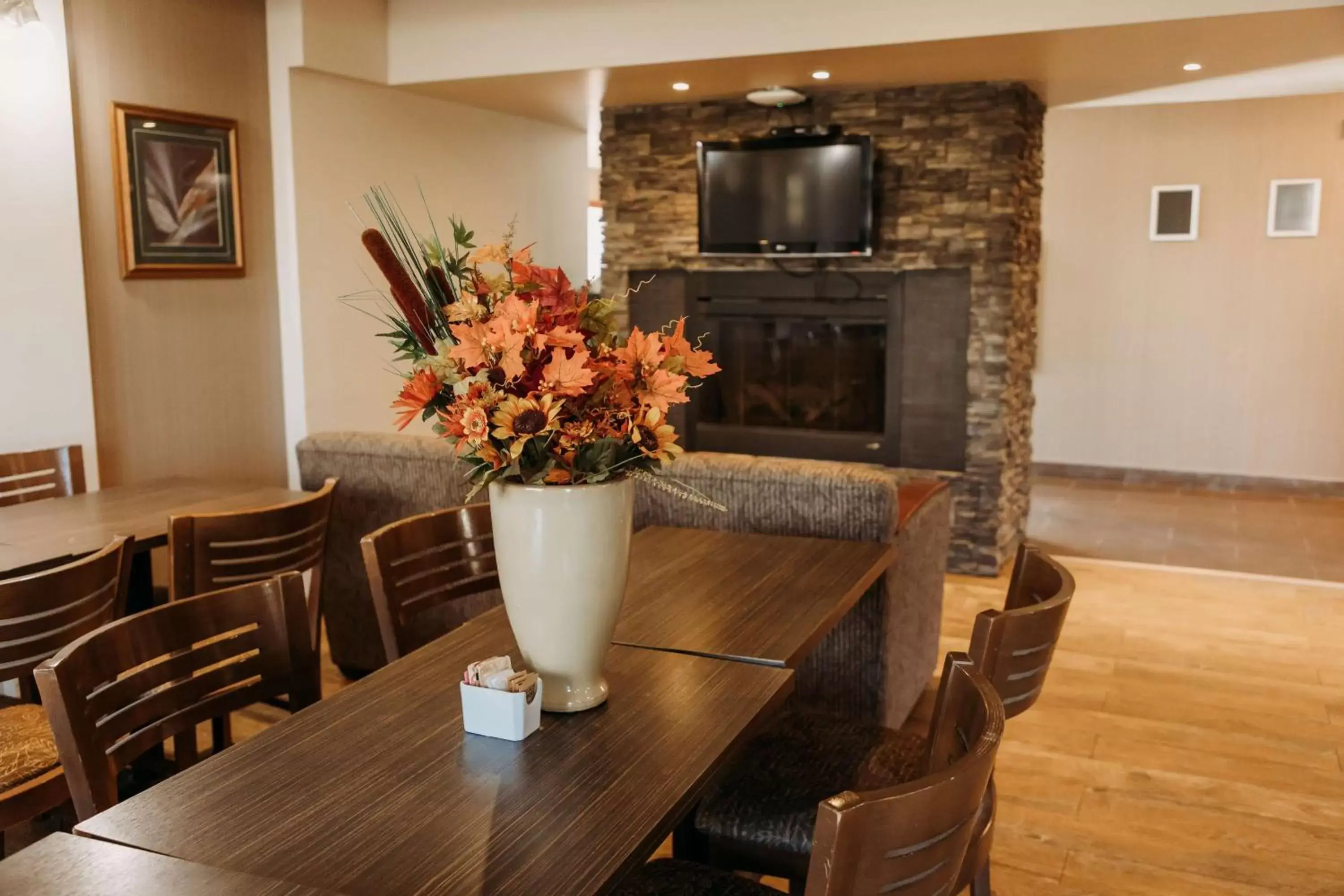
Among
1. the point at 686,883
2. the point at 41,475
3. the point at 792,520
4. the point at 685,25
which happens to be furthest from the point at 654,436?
the point at 685,25

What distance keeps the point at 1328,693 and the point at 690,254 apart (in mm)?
3490

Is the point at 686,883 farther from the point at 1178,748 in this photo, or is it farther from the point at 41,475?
the point at 41,475

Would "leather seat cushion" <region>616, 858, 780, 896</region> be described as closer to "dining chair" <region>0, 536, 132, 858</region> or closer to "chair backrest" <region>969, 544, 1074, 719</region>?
"chair backrest" <region>969, 544, 1074, 719</region>

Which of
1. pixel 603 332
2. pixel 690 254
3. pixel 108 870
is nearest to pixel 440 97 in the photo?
pixel 690 254

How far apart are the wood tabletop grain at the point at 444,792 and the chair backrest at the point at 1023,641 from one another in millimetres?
323

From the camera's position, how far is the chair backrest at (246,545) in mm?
2646

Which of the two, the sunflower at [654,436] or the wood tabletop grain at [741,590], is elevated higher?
the sunflower at [654,436]

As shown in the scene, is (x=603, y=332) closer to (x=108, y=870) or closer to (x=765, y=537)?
(x=108, y=870)

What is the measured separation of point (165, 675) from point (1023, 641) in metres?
1.32

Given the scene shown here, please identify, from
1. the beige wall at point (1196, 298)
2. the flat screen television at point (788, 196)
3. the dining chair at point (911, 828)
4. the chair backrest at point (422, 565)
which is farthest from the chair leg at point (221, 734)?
the beige wall at point (1196, 298)

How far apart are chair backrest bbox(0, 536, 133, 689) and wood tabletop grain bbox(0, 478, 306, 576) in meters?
0.34

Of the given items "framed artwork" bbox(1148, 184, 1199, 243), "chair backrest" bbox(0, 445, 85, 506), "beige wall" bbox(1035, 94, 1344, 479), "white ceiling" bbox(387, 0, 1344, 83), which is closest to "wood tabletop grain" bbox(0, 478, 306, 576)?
"chair backrest" bbox(0, 445, 85, 506)

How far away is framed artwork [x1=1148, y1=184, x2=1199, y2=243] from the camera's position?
7.09 meters

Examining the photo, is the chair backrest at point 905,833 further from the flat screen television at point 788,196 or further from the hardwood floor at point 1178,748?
the flat screen television at point 788,196
